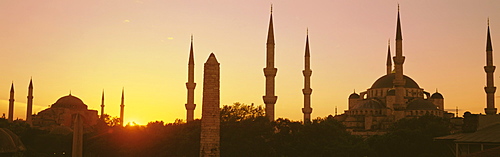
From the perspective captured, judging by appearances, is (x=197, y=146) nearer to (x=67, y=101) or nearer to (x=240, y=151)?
(x=240, y=151)

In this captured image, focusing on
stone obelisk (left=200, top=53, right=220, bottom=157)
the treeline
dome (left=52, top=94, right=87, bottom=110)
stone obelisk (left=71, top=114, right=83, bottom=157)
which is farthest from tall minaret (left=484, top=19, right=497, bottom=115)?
dome (left=52, top=94, right=87, bottom=110)

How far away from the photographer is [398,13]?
51.1m

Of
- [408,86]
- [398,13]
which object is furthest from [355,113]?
[398,13]

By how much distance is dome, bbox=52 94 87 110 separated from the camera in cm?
7381

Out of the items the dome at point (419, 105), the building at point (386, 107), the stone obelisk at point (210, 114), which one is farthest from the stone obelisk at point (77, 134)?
the dome at point (419, 105)

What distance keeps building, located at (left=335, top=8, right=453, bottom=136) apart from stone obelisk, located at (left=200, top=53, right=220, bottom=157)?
3311 cm

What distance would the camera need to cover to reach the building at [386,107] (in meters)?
57.0

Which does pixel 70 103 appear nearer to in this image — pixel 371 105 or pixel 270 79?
pixel 371 105

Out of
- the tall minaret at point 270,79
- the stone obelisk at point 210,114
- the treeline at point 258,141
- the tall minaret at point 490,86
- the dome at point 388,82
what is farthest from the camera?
the dome at point 388,82

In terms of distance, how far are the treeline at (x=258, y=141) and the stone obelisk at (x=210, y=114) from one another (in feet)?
34.7

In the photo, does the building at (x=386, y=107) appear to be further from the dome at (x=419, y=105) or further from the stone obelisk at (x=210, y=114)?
the stone obelisk at (x=210, y=114)

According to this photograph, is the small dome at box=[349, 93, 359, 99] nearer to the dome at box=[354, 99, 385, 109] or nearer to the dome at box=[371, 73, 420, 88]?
the dome at box=[371, 73, 420, 88]

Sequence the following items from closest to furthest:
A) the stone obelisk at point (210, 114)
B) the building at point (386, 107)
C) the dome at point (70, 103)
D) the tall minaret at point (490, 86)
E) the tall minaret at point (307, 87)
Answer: the stone obelisk at point (210, 114), the tall minaret at point (307, 87), the tall minaret at point (490, 86), the building at point (386, 107), the dome at point (70, 103)

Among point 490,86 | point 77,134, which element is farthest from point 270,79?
point 77,134
